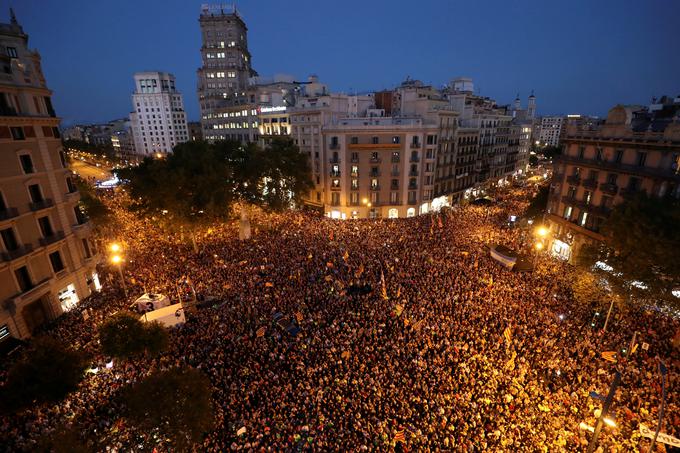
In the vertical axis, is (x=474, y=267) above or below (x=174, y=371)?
below

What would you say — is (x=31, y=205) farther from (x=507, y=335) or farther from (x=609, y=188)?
(x=609, y=188)

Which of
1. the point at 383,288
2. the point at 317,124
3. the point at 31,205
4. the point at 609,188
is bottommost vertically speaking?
the point at 383,288

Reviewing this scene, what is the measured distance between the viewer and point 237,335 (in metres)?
21.4

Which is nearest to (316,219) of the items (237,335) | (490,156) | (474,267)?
(474,267)

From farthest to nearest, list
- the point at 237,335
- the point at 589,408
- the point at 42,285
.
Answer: the point at 42,285 < the point at 237,335 < the point at 589,408

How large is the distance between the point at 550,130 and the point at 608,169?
617ft

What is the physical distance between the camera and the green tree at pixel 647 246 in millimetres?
20500

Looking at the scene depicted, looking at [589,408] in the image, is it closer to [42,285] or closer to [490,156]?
[42,285]

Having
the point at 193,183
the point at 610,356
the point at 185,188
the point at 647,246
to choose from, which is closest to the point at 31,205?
the point at 185,188

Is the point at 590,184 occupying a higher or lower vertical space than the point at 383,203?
higher

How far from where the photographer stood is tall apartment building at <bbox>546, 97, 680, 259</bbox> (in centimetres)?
2831

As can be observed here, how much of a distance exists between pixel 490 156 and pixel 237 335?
70.6 m

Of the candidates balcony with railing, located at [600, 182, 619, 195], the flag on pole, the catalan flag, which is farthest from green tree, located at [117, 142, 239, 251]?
balcony with railing, located at [600, 182, 619, 195]

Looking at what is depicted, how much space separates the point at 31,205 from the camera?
23.5 metres
